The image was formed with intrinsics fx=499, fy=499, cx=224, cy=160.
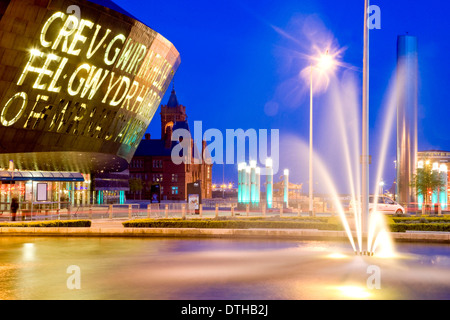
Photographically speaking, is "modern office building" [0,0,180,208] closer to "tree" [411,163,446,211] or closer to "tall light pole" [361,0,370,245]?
"tall light pole" [361,0,370,245]

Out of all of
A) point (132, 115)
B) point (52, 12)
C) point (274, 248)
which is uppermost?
point (52, 12)

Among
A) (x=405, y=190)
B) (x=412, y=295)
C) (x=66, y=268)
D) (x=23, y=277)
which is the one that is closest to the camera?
(x=412, y=295)

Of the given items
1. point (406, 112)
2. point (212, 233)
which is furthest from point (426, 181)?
point (212, 233)

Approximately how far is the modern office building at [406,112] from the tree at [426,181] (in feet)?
2.98

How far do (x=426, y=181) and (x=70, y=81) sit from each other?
50852mm

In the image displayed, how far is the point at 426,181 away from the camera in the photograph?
67.2 metres

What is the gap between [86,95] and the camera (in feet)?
118

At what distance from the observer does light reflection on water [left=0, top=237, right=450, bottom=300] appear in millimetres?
9406

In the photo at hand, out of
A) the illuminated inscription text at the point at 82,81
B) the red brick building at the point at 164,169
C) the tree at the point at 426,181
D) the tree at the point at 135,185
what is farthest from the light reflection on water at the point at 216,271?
the tree at the point at 135,185

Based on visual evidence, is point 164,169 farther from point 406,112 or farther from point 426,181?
point 426,181

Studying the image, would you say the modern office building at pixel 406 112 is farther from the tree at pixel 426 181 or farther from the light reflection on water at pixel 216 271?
the light reflection on water at pixel 216 271
